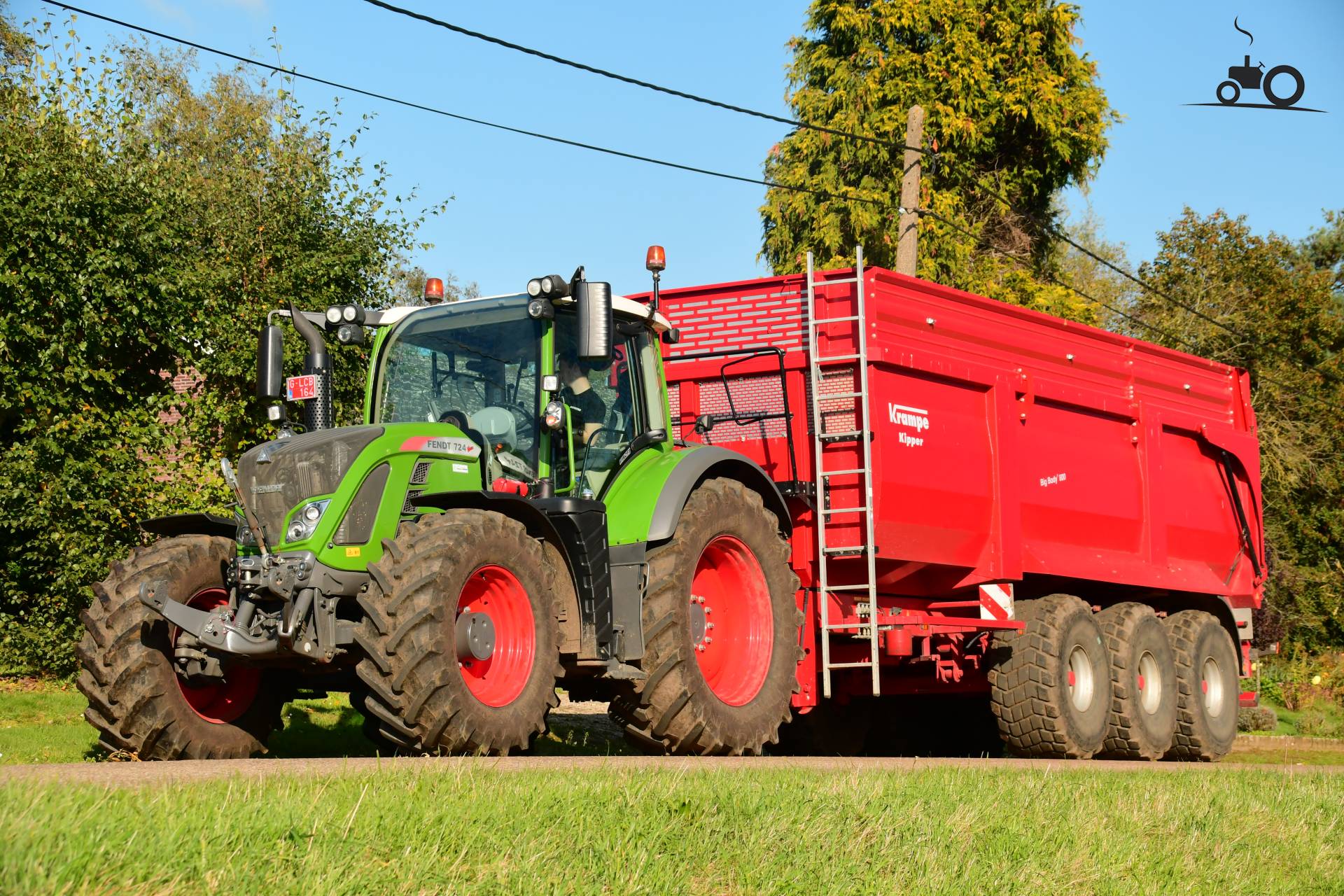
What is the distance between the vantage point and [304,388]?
8.48m

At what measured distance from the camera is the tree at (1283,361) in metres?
30.5

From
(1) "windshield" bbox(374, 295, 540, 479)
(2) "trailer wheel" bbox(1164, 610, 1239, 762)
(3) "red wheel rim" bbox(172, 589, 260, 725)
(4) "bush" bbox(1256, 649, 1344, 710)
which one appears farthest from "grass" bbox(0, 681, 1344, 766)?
(4) "bush" bbox(1256, 649, 1344, 710)

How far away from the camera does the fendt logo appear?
10523mm

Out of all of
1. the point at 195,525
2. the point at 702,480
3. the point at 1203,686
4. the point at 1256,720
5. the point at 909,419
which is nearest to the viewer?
the point at 195,525

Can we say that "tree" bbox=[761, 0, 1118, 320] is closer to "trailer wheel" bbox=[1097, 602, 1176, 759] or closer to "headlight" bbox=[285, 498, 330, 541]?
"trailer wheel" bbox=[1097, 602, 1176, 759]

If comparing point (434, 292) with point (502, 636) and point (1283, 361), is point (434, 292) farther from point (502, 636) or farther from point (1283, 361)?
point (1283, 361)

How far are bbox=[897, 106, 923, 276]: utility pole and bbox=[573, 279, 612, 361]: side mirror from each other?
9796mm

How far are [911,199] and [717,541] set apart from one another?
10.3 meters

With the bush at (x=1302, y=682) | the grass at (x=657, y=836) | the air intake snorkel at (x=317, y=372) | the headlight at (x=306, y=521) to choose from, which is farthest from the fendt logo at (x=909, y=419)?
the bush at (x=1302, y=682)

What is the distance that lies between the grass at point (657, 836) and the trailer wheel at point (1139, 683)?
4.55m

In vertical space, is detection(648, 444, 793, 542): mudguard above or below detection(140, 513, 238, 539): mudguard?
above

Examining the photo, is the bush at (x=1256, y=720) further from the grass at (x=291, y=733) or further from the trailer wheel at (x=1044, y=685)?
the trailer wheel at (x=1044, y=685)

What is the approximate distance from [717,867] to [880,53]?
82.7ft

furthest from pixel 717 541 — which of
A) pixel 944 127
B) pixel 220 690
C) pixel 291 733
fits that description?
pixel 944 127
